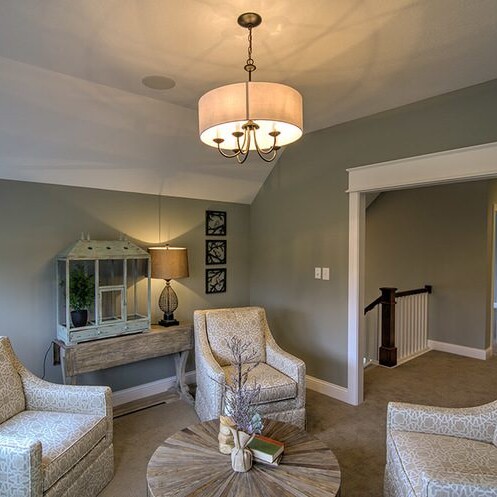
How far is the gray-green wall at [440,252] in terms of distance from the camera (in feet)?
16.4

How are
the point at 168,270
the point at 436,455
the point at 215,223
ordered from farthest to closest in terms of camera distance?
1. the point at 215,223
2. the point at 168,270
3. the point at 436,455

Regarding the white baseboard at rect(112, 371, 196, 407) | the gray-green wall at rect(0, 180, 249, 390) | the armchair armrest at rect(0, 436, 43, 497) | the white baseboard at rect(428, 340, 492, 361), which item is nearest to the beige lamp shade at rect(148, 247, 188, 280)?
the gray-green wall at rect(0, 180, 249, 390)

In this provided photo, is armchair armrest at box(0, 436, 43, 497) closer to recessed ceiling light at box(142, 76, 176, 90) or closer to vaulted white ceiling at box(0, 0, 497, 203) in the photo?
vaulted white ceiling at box(0, 0, 497, 203)

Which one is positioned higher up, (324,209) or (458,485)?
(324,209)

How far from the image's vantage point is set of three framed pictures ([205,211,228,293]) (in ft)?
13.7

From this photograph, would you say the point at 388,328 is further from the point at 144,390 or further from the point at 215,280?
the point at 144,390

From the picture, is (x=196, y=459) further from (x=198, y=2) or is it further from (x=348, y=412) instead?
(x=198, y=2)

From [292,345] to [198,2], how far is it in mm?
3257

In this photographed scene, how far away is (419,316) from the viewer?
17.2 ft

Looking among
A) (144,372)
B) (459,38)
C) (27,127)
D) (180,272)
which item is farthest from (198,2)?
(144,372)

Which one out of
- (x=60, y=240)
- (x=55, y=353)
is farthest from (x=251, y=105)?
(x=55, y=353)

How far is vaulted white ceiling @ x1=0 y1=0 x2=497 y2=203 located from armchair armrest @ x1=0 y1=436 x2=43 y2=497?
1991 millimetres

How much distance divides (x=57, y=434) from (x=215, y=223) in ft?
8.70

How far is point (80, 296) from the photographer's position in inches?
117
